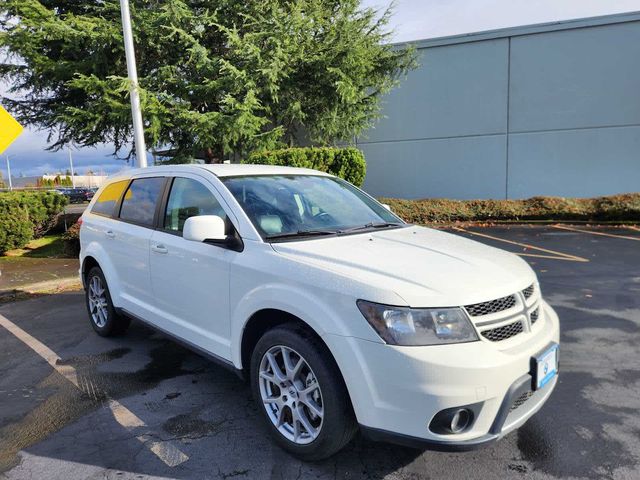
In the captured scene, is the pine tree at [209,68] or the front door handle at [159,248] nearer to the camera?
the front door handle at [159,248]

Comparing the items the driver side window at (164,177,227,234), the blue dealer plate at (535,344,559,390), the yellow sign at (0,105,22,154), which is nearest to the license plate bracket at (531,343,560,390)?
the blue dealer plate at (535,344,559,390)

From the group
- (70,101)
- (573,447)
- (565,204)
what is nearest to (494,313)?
(573,447)

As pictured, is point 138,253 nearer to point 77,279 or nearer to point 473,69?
point 77,279

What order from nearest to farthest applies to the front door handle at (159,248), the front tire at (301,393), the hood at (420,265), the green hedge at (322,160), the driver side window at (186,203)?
the hood at (420,265) → the front tire at (301,393) → the driver side window at (186,203) → the front door handle at (159,248) → the green hedge at (322,160)

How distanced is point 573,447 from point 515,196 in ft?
48.0

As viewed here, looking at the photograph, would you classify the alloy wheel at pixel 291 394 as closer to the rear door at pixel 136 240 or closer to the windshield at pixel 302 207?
the windshield at pixel 302 207

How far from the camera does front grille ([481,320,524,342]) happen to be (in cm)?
232

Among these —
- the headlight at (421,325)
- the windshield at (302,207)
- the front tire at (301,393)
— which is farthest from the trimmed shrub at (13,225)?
the headlight at (421,325)

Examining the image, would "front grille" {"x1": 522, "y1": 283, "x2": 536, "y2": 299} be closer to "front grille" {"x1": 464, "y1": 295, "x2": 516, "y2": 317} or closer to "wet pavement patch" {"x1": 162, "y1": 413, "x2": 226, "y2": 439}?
"front grille" {"x1": 464, "y1": 295, "x2": 516, "y2": 317}

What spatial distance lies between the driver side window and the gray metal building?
14135 mm

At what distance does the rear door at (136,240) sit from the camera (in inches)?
156

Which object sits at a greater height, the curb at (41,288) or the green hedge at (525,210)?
the green hedge at (525,210)

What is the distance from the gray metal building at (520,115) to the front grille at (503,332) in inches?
583

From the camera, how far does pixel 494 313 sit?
7.78 ft
